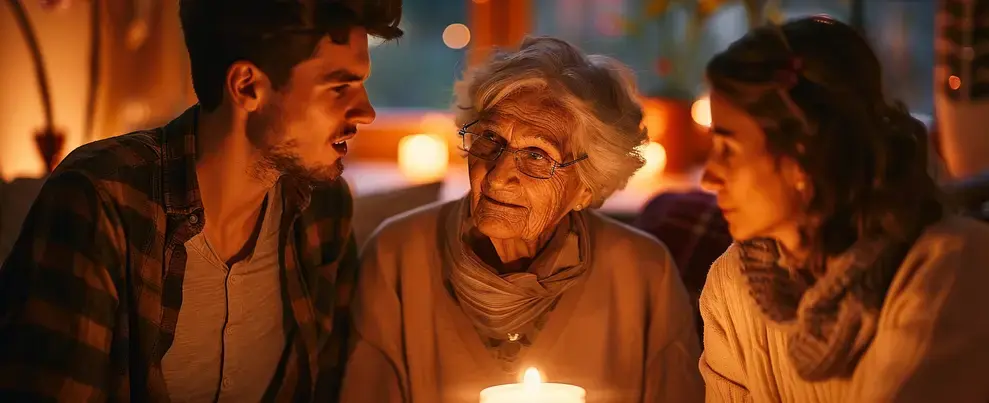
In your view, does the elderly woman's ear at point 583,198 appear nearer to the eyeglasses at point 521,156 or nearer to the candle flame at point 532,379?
the eyeglasses at point 521,156

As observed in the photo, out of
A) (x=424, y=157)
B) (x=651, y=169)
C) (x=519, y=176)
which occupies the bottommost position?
(x=651, y=169)

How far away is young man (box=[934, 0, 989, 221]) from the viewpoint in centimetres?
374

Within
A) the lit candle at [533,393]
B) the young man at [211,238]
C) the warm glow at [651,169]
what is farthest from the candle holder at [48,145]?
the warm glow at [651,169]

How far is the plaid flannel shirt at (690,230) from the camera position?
265 cm

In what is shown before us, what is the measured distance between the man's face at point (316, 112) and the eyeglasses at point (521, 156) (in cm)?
23

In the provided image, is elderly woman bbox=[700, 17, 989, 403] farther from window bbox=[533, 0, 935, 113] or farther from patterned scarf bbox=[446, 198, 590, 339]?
window bbox=[533, 0, 935, 113]

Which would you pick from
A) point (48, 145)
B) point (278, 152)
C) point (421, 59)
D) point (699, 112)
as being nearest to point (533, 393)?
point (278, 152)

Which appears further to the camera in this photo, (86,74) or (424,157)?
(424,157)

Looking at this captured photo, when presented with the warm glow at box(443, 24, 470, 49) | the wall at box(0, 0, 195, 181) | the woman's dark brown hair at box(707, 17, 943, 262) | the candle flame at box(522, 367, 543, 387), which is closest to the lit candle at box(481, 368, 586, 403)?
the candle flame at box(522, 367, 543, 387)

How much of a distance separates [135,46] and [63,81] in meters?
0.34

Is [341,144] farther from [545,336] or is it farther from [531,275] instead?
[545,336]

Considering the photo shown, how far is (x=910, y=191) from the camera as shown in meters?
1.47

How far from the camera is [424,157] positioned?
458 cm

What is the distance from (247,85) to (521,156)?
575 millimetres
